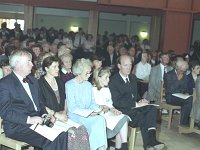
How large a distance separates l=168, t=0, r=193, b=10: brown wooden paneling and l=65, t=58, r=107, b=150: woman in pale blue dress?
9.15 meters

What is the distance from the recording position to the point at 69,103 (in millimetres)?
4551

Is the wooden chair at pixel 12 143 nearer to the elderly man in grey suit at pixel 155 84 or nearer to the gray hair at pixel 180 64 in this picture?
the gray hair at pixel 180 64

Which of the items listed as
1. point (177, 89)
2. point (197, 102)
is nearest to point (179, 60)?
point (177, 89)

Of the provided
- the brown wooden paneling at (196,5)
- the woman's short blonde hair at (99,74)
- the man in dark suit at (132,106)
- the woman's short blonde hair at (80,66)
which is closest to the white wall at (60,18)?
the brown wooden paneling at (196,5)

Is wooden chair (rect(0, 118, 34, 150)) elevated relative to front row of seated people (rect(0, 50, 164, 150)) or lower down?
lower down

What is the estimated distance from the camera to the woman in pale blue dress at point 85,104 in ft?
14.4

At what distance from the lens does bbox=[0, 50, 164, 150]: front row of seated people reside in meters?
3.81

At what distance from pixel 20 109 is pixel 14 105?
0.07 m

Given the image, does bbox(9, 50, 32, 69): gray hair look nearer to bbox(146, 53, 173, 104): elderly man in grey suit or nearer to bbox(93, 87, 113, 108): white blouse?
bbox(93, 87, 113, 108): white blouse

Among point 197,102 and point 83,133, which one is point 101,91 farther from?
point 197,102

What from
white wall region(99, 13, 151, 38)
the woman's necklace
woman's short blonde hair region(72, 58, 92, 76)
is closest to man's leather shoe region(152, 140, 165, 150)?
woman's short blonde hair region(72, 58, 92, 76)

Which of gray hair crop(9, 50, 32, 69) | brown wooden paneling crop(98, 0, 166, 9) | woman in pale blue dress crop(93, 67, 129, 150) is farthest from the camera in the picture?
brown wooden paneling crop(98, 0, 166, 9)

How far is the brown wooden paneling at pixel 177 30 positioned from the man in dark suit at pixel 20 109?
390 inches

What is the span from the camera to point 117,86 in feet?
16.8
